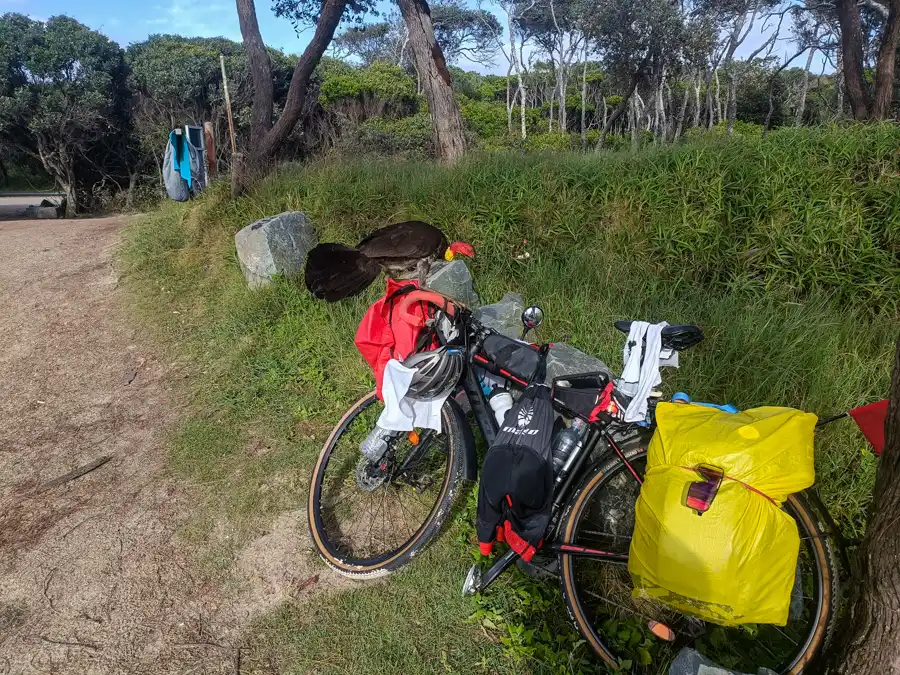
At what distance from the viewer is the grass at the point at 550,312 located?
235cm

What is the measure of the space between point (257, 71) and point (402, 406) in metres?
6.81

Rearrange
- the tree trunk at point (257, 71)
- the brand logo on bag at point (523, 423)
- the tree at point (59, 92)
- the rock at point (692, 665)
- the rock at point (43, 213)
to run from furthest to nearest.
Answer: the rock at point (43, 213) → the tree at point (59, 92) → the tree trunk at point (257, 71) → the brand logo on bag at point (523, 423) → the rock at point (692, 665)

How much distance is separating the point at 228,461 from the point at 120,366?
2.13 metres

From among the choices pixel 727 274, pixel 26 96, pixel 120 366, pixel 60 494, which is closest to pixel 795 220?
pixel 727 274

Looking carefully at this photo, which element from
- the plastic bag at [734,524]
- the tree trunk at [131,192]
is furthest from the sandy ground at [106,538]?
the tree trunk at [131,192]

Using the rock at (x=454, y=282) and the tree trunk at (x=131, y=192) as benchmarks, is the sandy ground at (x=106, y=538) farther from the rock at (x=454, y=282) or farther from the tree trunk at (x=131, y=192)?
the tree trunk at (x=131, y=192)

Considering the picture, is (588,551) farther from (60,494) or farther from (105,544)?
(60,494)

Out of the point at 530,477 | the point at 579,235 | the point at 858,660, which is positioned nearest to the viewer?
the point at 858,660

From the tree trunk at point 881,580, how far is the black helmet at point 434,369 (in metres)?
1.46

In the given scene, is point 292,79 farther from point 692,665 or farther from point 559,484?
point 692,665

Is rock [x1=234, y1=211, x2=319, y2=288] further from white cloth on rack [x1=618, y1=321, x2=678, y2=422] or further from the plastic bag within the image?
the plastic bag

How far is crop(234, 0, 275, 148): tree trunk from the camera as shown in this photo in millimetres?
7385

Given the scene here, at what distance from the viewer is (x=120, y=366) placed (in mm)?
4945

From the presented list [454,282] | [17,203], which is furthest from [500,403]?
[17,203]
